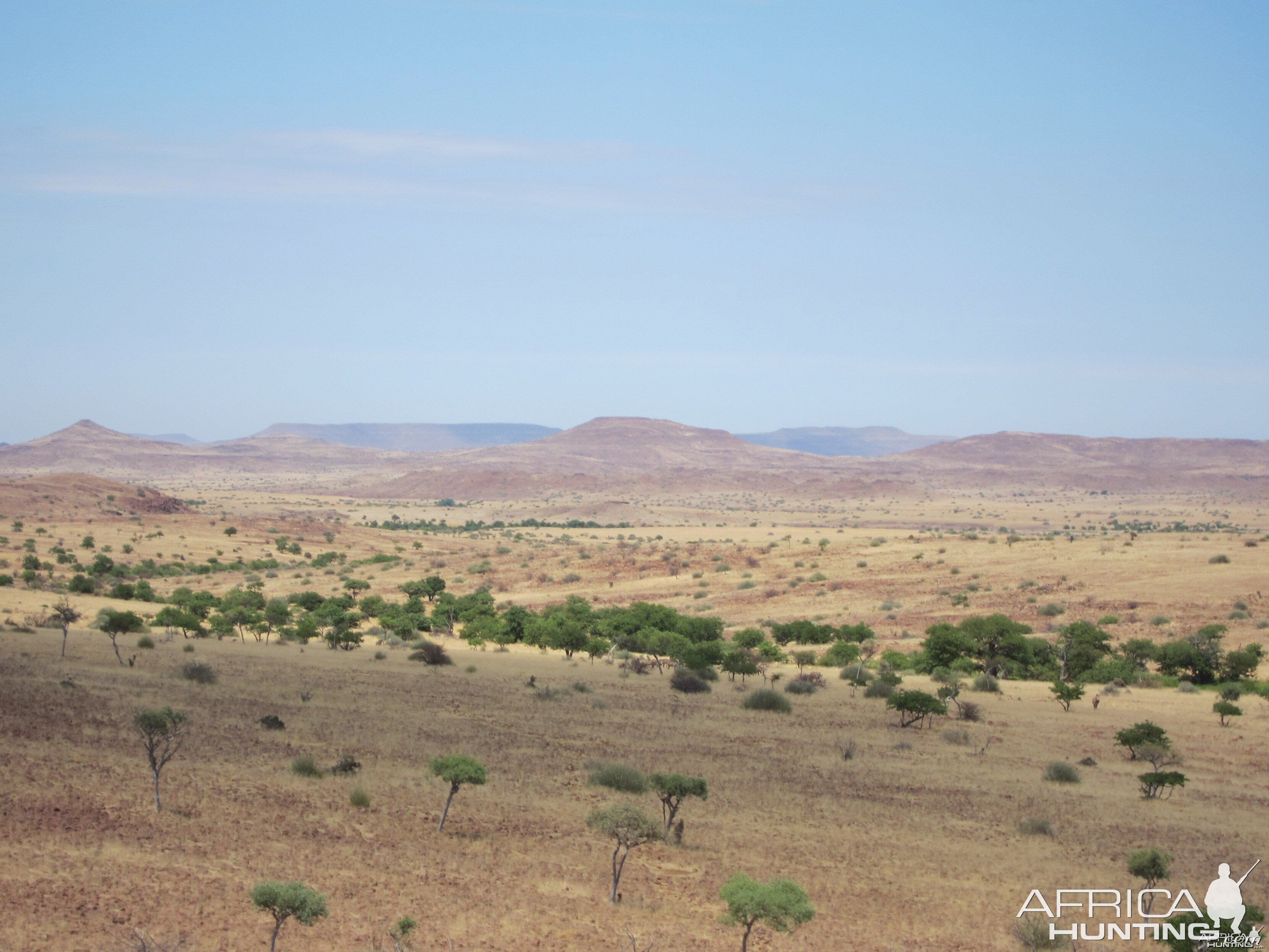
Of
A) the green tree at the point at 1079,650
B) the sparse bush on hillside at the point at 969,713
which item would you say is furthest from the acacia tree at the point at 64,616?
the green tree at the point at 1079,650

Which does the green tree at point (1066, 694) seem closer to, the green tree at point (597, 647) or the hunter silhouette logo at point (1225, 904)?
the green tree at point (597, 647)

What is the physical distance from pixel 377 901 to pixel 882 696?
68.1ft

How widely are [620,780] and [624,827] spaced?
16.2 feet

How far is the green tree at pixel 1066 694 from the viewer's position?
29516 mm

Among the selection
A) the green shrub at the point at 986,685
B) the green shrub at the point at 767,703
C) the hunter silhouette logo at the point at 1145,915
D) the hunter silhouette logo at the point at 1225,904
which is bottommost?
the green shrub at the point at 986,685

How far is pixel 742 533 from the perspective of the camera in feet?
304

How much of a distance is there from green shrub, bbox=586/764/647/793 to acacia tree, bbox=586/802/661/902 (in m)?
4.29

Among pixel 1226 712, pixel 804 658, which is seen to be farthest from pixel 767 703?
pixel 1226 712

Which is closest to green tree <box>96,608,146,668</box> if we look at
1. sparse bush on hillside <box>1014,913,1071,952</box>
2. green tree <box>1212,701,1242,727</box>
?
sparse bush on hillside <box>1014,913,1071,952</box>

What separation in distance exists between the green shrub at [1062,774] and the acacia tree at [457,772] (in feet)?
41.4

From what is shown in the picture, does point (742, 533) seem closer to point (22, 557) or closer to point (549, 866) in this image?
point (22, 557)

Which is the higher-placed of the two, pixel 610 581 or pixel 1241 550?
pixel 1241 550

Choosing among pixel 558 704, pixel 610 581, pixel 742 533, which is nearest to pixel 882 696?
pixel 558 704

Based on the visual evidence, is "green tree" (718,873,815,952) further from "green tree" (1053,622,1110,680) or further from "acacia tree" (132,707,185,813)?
"green tree" (1053,622,1110,680)
